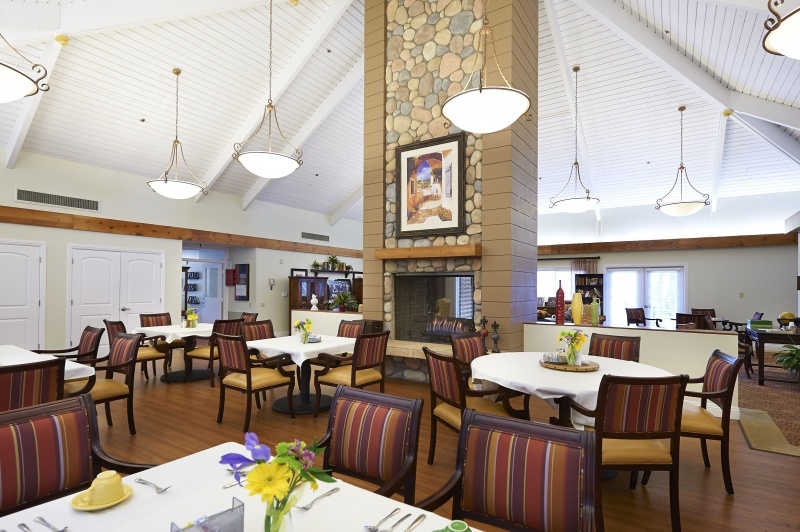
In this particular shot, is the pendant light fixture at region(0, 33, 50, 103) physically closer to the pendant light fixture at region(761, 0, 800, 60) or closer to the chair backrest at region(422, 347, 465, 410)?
the chair backrest at region(422, 347, 465, 410)

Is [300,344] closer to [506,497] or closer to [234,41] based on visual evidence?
[506,497]

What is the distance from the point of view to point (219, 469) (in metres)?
1.50

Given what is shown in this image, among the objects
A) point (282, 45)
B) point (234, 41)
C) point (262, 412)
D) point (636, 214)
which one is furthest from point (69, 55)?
point (636, 214)

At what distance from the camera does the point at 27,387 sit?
2824mm

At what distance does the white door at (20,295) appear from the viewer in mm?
6473

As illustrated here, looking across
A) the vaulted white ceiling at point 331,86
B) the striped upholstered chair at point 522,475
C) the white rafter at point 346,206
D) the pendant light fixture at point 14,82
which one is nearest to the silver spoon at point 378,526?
the striped upholstered chair at point 522,475

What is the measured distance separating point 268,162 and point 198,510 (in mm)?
3893

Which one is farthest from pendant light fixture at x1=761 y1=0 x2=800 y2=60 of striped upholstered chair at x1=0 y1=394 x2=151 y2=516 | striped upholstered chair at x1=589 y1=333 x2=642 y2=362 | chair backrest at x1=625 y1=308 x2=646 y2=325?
chair backrest at x1=625 y1=308 x2=646 y2=325

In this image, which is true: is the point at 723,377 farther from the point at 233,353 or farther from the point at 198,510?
the point at 233,353

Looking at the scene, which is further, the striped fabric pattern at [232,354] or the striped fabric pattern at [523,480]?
the striped fabric pattern at [232,354]

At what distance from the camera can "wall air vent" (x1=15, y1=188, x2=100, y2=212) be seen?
21.9ft

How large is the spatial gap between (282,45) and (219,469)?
22.0 ft

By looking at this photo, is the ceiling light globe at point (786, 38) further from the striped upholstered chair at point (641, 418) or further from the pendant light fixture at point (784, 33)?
the striped upholstered chair at point (641, 418)

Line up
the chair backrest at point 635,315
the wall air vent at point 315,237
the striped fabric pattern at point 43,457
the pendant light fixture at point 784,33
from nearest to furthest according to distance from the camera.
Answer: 1. the striped fabric pattern at point 43,457
2. the pendant light fixture at point 784,33
3. the chair backrest at point 635,315
4. the wall air vent at point 315,237
